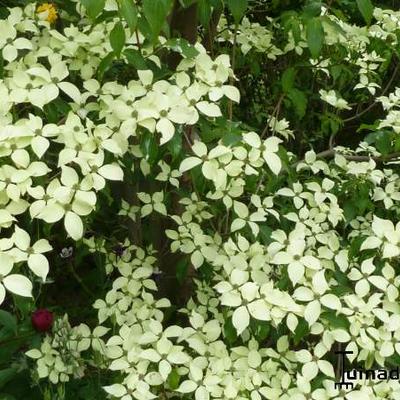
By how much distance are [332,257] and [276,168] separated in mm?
295

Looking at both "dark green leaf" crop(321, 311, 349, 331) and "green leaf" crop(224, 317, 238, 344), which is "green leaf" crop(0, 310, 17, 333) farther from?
"dark green leaf" crop(321, 311, 349, 331)

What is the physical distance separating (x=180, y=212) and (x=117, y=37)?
715 mm

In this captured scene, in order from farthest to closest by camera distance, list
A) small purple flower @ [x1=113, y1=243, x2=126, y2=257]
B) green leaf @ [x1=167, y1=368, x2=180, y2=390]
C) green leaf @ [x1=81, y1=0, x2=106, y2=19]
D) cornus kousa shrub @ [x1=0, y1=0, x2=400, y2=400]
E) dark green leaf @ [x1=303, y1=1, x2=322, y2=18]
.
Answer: small purple flower @ [x1=113, y1=243, x2=126, y2=257] < dark green leaf @ [x1=303, y1=1, x2=322, y2=18] < green leaf @ [x1=167, y1=368, x2=180, y2=390] < cornus kousa shrub @ [x1=0, y1=0, x2=400, y2=400] < green leaf @ [x1=81, y1=0, x2=106, y2=19]

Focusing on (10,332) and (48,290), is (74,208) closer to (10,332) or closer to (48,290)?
A: (10,332)

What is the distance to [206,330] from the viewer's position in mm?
1295

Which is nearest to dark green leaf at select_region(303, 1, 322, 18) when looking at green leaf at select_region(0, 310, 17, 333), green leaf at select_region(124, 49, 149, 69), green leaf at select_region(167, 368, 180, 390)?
green leaf at select_region(124, 49, 149, 69)

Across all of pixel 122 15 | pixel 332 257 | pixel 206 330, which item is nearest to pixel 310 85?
pixel 332 257

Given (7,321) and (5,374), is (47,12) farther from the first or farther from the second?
(5,374)

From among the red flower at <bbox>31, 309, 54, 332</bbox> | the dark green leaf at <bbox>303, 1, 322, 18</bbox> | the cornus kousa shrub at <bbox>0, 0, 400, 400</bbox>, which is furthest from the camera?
the red flower at <bbox>31, 309, 54, 332</bbox>

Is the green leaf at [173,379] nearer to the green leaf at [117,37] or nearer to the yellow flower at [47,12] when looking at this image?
the green leaf at [117,37]

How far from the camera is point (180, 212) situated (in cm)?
171

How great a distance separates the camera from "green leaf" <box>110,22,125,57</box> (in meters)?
1.06

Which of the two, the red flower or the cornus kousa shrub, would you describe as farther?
the red flower

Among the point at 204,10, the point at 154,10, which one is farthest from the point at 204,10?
the point at 154,10
